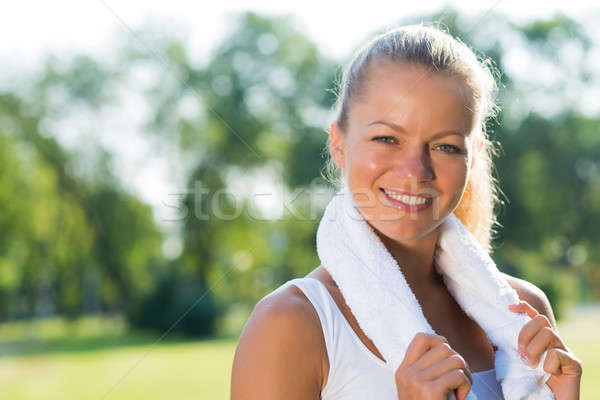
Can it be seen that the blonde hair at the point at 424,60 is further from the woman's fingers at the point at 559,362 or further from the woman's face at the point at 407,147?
the woman's fingers at the point at 559,362

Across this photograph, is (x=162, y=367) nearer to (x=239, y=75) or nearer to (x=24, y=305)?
(x=239, y=75)

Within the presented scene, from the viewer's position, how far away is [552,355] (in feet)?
6.84

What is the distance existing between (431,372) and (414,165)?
2.28 feet

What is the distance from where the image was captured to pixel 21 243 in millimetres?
31562

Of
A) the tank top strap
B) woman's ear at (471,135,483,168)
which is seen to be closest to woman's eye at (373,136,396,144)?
woman's ear at (471,135,483,168)

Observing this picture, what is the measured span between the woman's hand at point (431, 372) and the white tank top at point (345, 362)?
0.18m

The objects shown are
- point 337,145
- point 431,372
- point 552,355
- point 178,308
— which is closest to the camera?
point 431,372

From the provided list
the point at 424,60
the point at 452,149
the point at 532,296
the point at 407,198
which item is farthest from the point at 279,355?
the point at 532,296

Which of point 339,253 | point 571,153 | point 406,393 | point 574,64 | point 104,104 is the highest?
point 574,64

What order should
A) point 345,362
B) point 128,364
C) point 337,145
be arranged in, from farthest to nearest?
1. point 128,364
2. point 337,145
3. point 345,362

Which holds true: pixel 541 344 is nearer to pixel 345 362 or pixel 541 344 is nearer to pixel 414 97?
pixel 345 362

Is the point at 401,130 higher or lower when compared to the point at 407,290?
higher

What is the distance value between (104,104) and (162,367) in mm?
15997

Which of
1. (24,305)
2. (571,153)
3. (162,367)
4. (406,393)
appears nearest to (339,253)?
A: (406,393)
